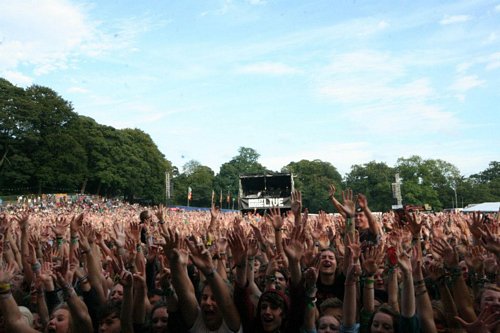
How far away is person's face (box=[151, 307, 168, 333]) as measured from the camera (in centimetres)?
366

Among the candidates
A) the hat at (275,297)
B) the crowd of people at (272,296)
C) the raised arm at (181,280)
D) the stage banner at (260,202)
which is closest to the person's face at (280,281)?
the crowd of people at (272,296)

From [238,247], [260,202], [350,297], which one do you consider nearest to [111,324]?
[238,247]

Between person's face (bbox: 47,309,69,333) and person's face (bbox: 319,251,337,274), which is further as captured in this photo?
person's face (bbox: 319,251,337,274)

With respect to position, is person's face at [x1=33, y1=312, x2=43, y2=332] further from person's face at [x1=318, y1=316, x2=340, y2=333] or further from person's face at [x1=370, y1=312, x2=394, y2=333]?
person's face at [x1=370, y1=312, x2=394, y2=333]

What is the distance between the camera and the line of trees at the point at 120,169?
168 ft

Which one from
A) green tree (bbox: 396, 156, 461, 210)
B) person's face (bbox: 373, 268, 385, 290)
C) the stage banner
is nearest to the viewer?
person's face (bbox: 373, 268, 385, 290)

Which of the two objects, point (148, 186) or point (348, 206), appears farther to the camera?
point (148, 186)

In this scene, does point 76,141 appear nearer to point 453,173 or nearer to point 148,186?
point 148,186

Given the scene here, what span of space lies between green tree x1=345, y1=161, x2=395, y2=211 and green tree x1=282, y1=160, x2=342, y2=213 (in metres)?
4.33

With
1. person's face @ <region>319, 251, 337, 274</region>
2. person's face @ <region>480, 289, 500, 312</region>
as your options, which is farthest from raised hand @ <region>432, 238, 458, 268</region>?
person's face @ <region>319, 251, 337, 274</region>

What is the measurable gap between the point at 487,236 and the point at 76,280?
4017mm

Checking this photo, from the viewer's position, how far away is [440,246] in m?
3.89

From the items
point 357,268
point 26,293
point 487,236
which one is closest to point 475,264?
point 487,236

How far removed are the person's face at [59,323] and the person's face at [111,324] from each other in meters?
0.28
